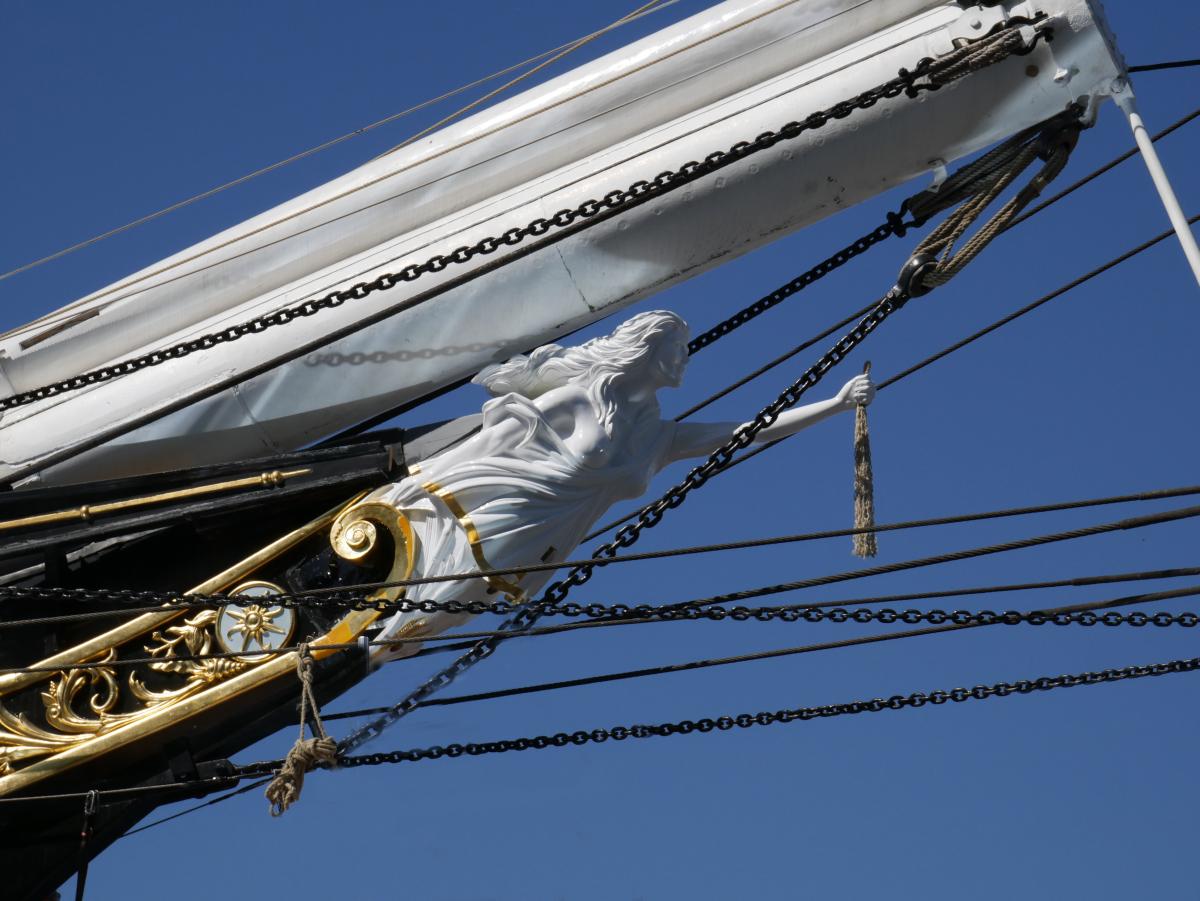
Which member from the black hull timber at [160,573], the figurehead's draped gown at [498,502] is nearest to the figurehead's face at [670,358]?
the figurehead's draped gown at [498,502]

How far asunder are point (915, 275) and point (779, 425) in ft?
2.13

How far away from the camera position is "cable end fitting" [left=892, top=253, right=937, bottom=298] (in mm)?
7648

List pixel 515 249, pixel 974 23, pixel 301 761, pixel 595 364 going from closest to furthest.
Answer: pixel 301 761 < pixel 595 364 < pixel 974 23 < pixel 515 249

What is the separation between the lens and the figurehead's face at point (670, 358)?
25.2ft

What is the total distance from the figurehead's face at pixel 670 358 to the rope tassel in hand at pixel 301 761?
1.50 meters

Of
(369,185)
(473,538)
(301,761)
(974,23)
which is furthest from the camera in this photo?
Result: (369,185)

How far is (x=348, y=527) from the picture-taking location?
758 cm

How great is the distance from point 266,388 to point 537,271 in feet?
3.25

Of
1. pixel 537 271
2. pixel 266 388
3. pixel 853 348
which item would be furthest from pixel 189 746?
pixel 853 348

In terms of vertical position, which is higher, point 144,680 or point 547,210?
point 547,210

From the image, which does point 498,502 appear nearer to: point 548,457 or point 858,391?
point 548,457

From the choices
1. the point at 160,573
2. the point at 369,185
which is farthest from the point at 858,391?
the point at 160,573

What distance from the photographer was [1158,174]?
7.29 m

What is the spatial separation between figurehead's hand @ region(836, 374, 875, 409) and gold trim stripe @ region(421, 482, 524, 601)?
3.94ft
